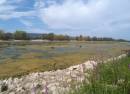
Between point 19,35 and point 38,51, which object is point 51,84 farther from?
point 19,35

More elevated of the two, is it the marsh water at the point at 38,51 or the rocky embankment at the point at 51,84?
the rocky embankment at the point at 51,84

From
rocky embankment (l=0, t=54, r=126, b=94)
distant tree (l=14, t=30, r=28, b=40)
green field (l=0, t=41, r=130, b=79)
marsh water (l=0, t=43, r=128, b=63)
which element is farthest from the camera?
distant tree (l=14, t=30, r=28, b=40)

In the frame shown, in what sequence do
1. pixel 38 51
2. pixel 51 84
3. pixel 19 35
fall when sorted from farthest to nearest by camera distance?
1. pixel 19 35
2. pixel 38 51
3. pixel 51 84

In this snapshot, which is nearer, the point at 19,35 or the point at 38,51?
the point at 38,51

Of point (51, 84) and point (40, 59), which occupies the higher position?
point (51, 84)

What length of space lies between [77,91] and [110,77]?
1.75 metres

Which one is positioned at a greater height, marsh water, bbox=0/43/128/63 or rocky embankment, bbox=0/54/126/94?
rocky embankment, bbox=0/54/126/94

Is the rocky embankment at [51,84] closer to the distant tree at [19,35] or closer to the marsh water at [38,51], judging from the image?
the marsh water at [38,51]

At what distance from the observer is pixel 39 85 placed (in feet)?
34.5

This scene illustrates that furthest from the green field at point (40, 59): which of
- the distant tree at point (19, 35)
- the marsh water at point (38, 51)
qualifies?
the distant tree at point (19, 35)

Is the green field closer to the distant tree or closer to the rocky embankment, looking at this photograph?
the rocky embankment

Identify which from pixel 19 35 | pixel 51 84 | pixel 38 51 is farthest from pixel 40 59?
pixel 19 35

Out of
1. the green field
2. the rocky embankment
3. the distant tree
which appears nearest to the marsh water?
the green field

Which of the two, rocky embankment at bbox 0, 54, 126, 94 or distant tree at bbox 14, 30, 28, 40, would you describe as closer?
rocky embankment at bbox 0, 54, 126, 94
